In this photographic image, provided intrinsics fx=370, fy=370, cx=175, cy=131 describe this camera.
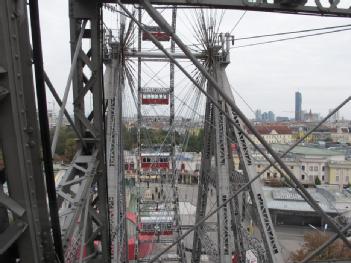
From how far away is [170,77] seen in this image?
12984mm

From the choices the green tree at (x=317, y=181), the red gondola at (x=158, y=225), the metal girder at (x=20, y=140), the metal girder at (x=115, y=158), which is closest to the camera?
the metal girder at (x=20, y=140)

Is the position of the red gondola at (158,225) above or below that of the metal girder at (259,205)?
below

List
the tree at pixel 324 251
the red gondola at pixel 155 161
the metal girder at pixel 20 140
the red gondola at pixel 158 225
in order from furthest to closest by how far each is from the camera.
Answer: the tree at pixel 324 251, the red gondola at pixel 155 161, the red gondola at pixel 158 225, the metal girder at pixel 20 140

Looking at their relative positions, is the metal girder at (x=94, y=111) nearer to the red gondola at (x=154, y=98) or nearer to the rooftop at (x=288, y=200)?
the red gondola at (x=154, y=98)

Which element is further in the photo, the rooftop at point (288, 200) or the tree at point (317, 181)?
the tree at point (317, 181)

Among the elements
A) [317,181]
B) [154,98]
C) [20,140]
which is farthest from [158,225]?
[317,181]

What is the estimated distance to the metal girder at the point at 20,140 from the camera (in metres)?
1.52

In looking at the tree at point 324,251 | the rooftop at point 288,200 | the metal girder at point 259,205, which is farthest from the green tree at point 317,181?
the metal girder at point 259,205

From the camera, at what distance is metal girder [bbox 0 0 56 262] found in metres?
1.52

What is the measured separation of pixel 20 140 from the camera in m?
1.61

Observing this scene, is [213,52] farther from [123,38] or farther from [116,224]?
[116,224]

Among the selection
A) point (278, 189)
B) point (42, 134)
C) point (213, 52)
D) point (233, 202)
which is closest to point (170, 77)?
point (213, 52)

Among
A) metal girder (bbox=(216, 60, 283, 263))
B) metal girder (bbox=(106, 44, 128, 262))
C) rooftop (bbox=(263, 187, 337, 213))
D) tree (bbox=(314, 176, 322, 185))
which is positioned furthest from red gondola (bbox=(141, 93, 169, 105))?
tree (bbox=(314, 176, 322, 185))

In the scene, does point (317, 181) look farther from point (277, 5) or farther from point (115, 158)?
point (277, 5)
